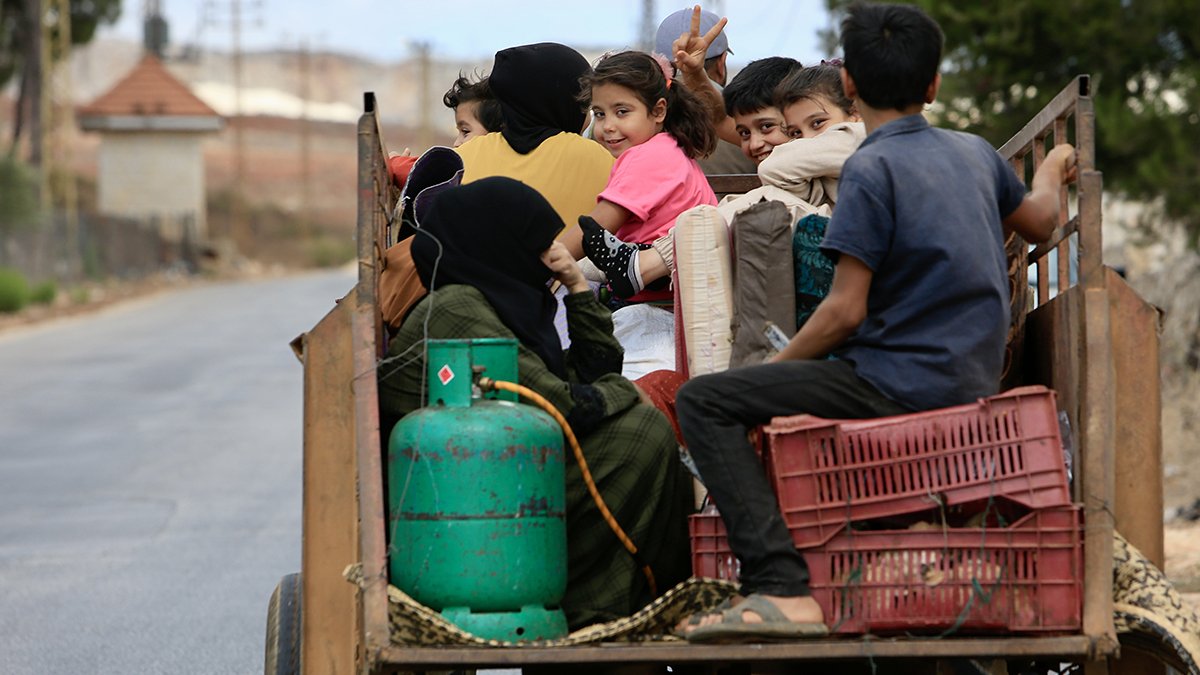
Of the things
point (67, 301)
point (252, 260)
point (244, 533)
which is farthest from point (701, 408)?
point (252, 260)

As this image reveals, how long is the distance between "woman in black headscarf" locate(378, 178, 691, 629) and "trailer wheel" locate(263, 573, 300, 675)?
2.41ft

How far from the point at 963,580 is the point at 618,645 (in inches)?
29.4

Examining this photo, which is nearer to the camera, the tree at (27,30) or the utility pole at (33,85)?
the utility pole at (33,85)

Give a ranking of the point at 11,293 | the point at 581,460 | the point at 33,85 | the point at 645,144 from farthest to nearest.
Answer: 1. the point at 33,85
2. the point at 11,293
3. the point at 645,144
4. the point at 581,460

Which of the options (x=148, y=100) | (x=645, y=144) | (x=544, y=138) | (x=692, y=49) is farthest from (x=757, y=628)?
(x=148, y=100)

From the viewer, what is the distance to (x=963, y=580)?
387 centimetres

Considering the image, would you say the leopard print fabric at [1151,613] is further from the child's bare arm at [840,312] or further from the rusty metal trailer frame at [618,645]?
the child's bare arm at [840,312]

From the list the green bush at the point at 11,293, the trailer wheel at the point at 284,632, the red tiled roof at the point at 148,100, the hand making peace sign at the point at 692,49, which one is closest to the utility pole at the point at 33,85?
the red tiled roof at the point at 148,100

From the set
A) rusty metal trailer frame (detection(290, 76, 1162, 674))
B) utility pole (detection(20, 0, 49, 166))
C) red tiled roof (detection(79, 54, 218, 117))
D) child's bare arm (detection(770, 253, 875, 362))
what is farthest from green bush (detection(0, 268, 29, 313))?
child's bare arm (detection(770, 253, 875, 362))

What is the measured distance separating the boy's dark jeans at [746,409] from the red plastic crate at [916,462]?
99mm

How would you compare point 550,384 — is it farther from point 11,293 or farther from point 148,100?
point 148,100

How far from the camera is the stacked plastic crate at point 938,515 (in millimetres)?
3869

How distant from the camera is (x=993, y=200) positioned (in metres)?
4.22

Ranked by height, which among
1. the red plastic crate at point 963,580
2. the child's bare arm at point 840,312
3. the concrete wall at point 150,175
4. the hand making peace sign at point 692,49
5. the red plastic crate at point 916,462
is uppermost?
the concrete wall at point 150,175
